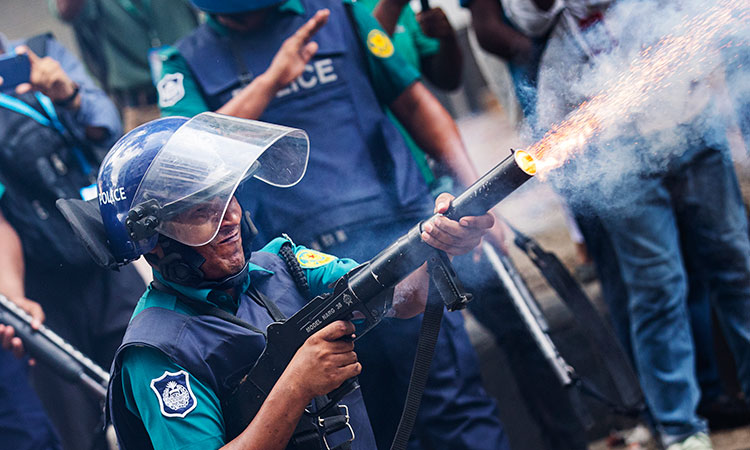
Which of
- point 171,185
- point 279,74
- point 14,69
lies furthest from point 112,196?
point 14,69

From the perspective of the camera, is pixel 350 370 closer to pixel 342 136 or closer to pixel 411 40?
pixel 342 136

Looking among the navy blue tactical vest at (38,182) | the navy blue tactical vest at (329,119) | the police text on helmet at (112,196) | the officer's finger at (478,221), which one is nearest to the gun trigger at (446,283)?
the officer's finger at (478,221)

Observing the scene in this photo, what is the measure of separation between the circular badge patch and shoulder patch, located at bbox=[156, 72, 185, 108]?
815 millimetres

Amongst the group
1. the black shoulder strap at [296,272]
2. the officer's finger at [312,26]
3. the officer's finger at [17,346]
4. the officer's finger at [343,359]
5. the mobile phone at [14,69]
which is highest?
the mobile phone at [14,69]

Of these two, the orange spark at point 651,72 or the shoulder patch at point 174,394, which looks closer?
the shoulder patch at point 174,394

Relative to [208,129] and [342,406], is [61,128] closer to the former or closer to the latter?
[208,129]

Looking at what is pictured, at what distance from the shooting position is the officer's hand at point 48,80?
3398mm

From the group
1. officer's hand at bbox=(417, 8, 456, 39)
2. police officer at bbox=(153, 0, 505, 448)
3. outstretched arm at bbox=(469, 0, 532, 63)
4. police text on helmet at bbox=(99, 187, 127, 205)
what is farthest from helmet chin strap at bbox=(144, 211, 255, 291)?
officer's hand at bbox=(417, 8, 456, 39)

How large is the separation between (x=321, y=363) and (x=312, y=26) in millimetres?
1595

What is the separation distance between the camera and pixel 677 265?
357 cm

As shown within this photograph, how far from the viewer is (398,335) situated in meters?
3.02

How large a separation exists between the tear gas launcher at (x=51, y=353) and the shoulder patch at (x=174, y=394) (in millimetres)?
1407

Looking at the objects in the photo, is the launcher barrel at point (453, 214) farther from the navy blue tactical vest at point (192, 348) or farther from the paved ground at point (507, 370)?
the paved ground at point (507, 370)

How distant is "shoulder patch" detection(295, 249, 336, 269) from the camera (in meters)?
2.48
